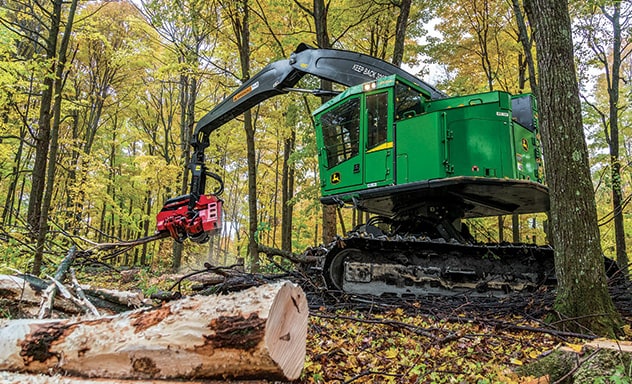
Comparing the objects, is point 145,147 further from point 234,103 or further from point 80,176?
point 234,103

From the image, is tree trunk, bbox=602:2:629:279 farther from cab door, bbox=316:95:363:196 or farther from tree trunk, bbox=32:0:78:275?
tree trunk, bbox=32:0:78:275

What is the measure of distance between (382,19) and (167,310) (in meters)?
12.5

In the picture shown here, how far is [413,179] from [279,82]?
3.10m

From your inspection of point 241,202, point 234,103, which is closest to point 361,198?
point 234,103

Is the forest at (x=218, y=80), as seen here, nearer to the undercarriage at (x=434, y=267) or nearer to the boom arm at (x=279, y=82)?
the boom arm at (x=279, y=82)

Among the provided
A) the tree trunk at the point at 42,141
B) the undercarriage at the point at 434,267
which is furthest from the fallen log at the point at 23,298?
the undercarriage at the point at 434,267

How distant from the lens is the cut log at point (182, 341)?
6.72ft

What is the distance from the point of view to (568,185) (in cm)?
368

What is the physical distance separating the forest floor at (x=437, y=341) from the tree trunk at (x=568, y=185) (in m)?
0.27

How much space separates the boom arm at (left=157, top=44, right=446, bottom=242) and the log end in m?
4.63

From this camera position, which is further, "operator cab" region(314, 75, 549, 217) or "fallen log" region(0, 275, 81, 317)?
"operator cab" region(314, 75, 549, 217)

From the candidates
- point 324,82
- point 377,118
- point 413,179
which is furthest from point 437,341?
point 324,82

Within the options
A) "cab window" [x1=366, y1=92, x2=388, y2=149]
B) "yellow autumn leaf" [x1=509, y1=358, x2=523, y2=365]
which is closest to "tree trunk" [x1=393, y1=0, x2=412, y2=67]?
"cab window" [x1=366, y1=92, x2=388, y2=149]

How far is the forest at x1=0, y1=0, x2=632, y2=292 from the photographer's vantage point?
9062 mm
